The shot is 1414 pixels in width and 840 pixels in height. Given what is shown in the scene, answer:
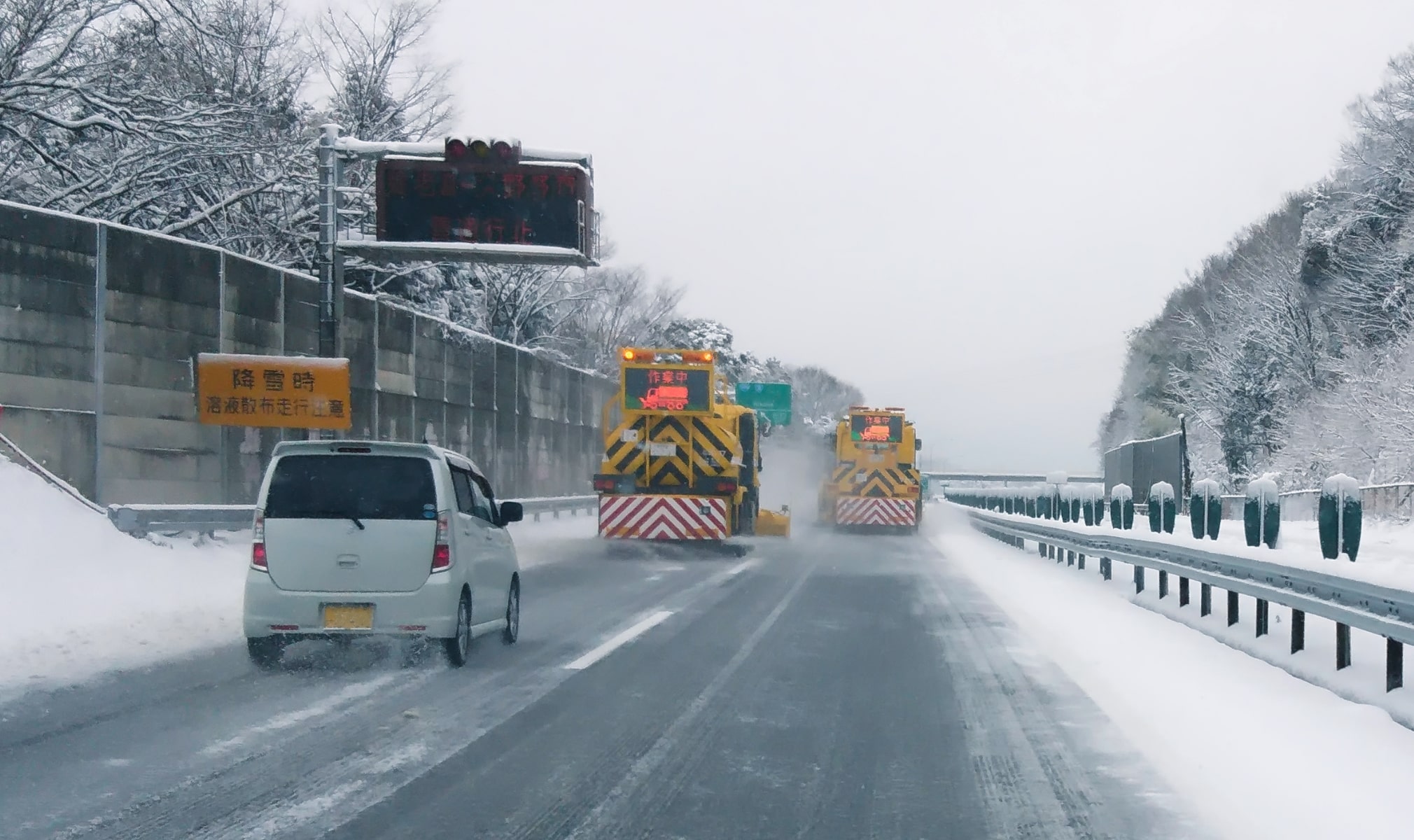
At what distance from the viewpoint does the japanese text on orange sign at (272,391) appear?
19359mm

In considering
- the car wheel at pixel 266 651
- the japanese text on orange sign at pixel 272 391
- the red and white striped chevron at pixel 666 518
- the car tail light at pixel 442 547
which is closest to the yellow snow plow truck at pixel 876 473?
the red and white striped chevron at pixel 666 518

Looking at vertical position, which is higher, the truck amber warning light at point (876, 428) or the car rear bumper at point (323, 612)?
the truck amber warning light at point (876, 428)

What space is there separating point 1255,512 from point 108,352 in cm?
1430

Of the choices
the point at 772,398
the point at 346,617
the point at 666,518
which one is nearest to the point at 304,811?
the point at 346,617

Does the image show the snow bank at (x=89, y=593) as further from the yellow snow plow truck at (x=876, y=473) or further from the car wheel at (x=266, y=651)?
the yellow snow plow truck at (x=876, y=473)

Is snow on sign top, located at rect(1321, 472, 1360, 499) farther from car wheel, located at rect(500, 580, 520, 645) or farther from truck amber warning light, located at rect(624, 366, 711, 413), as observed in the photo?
truck amber warning light, located at rect(624, 366, 711, 413)

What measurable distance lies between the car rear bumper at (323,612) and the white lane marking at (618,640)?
1.23 metres

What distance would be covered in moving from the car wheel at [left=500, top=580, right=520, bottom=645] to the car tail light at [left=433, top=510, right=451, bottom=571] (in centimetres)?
196

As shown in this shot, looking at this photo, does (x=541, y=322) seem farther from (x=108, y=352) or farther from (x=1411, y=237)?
(x=108, y=352)

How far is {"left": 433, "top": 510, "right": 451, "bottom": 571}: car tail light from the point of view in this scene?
1056 cm

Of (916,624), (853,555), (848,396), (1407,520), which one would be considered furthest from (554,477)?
(848,396)

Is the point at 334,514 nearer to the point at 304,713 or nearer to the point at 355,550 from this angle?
the point at 355,550

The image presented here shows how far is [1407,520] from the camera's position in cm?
2894

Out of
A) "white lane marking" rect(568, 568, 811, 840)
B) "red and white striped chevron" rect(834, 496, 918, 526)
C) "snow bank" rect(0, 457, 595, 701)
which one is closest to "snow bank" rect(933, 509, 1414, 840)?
"white lane marking" rect(568, 568, 811, 840)
